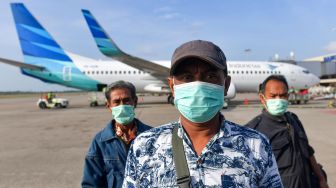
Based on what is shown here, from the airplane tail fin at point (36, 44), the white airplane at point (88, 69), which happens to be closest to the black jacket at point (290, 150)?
the white airplane at point (88, 69)

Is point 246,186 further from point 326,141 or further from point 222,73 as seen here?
point 326,141

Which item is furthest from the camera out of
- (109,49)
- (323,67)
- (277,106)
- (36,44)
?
(323,67)

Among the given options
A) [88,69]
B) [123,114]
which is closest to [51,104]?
[88,69]

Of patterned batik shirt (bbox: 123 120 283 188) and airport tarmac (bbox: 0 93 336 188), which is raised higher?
patterned batik shirt (bbox: 123 120 283 188)

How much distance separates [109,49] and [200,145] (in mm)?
18885

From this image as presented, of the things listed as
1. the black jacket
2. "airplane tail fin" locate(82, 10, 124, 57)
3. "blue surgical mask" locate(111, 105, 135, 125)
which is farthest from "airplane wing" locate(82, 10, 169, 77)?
the black jacket

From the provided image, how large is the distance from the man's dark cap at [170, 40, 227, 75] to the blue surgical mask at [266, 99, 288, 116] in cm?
189

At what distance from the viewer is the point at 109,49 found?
19500mm

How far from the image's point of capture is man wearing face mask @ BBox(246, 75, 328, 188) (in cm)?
252

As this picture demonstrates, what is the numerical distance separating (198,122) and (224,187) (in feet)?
1.08

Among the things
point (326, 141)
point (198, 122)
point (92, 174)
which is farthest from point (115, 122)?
point (326, 141)

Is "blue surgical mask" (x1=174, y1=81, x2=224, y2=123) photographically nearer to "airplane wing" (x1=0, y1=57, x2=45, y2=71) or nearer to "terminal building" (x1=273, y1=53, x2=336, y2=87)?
"airplane wing" (x1=0, y1=57, x2=45, y2=71)

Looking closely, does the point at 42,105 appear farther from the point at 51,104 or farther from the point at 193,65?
the point at 193,65

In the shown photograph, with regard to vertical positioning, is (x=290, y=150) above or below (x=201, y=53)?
below
